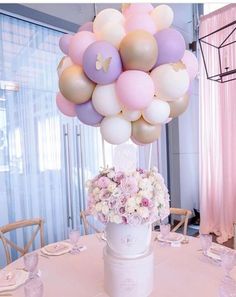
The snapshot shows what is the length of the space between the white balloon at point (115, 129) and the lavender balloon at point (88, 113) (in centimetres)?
4

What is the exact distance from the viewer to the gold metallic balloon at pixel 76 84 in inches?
46.8

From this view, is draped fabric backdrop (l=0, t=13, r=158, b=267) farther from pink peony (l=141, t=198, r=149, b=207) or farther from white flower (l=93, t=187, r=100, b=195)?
pink peony (l=141, t=198, r=149, b=207)

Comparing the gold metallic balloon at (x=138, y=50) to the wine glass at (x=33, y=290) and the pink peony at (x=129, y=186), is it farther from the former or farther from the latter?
the wine glass at (x=33, y=290)

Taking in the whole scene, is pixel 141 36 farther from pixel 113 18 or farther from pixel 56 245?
pixel 56 245

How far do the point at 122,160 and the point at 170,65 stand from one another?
47cm

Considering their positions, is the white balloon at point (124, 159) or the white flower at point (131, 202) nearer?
the white flower at point (131, 202)

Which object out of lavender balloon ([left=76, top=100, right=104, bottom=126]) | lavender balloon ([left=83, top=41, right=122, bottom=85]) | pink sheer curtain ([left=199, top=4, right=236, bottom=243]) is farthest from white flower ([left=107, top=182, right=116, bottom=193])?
pink sheer curtain ([left=199, top=4, right=236, bottom=243])

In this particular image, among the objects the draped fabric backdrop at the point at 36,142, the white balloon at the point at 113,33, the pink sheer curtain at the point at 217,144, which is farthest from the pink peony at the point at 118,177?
the pink sheer curtain at the point at 217,144

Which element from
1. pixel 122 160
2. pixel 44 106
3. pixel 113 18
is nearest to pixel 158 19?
pixel 113 18

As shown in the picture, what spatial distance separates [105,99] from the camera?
3.91 ft

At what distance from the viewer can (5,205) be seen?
2.56 m

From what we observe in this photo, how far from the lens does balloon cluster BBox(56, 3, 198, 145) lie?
113cm

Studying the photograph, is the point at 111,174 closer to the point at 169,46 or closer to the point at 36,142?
the point at 169,46

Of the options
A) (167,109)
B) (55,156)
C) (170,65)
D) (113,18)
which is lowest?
(55,156)
